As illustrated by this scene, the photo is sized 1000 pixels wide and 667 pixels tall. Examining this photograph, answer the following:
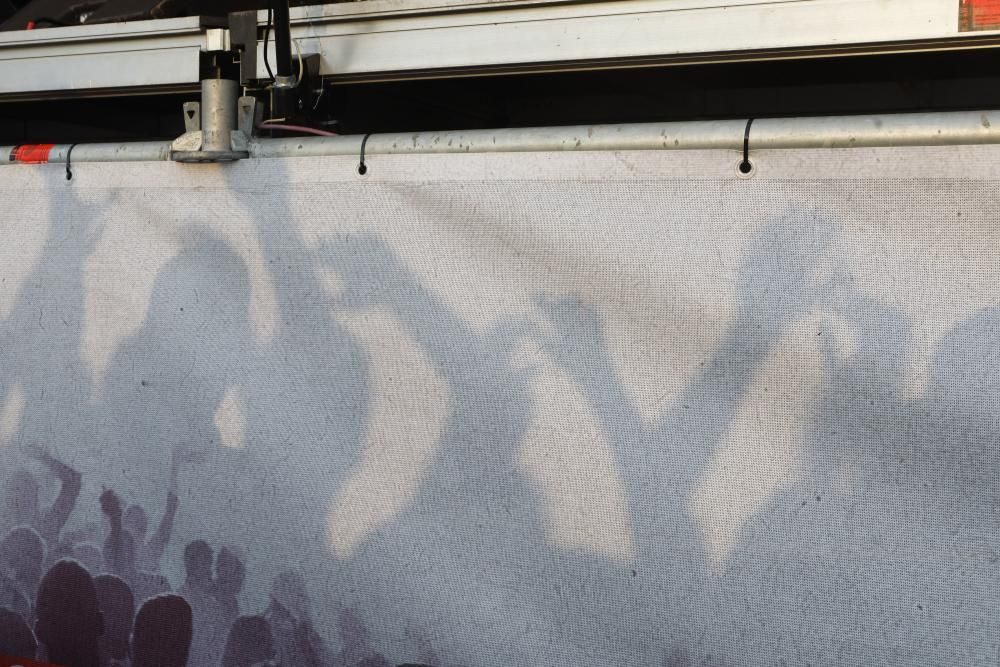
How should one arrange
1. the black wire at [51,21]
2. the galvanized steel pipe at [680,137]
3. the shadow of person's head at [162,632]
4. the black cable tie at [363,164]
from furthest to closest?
the black wire at [51,21], the shadow of person's head at [162,632], the black cable tie at [363,164], the galvanized steel pipe at [680,137]

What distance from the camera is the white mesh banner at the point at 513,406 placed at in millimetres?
1054

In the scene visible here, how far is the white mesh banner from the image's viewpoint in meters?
1.05

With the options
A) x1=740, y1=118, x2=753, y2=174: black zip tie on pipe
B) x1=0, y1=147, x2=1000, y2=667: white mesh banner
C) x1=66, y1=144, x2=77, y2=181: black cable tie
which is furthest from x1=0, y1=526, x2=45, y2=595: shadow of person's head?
x1=740, y1=118, x2=753, y2=174: black zip tie on pipe

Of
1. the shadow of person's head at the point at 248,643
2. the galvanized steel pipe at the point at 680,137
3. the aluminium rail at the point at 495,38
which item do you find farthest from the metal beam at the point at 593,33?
the shadow of person's head at the point at 248,643

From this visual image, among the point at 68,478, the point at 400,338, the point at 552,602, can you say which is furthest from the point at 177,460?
the point at 552,602

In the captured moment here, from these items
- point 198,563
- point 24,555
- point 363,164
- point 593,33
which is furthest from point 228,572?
point 593,33

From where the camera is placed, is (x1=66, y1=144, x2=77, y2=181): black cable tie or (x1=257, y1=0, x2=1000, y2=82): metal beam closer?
(x1=257, y1=0, x2=1000, y2=82): metal beam

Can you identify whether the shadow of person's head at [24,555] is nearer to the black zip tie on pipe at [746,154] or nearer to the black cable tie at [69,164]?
the black cable tie at [69,164]

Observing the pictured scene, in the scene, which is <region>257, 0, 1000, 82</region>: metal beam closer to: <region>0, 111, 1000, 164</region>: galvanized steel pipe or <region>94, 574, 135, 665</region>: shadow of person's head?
<region>0, 111, 1000, 164</region>: galvanized steel pipe

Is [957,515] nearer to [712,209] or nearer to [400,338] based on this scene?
[712,209]

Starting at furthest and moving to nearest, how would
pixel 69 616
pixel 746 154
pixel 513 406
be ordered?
1. pixel 69 616
2. pixel 513 406
3. pixel 746 154

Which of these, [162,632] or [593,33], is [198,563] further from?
[593,33]

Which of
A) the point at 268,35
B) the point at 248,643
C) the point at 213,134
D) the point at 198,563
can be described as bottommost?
the point at 248,643

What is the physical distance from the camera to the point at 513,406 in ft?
4.00
